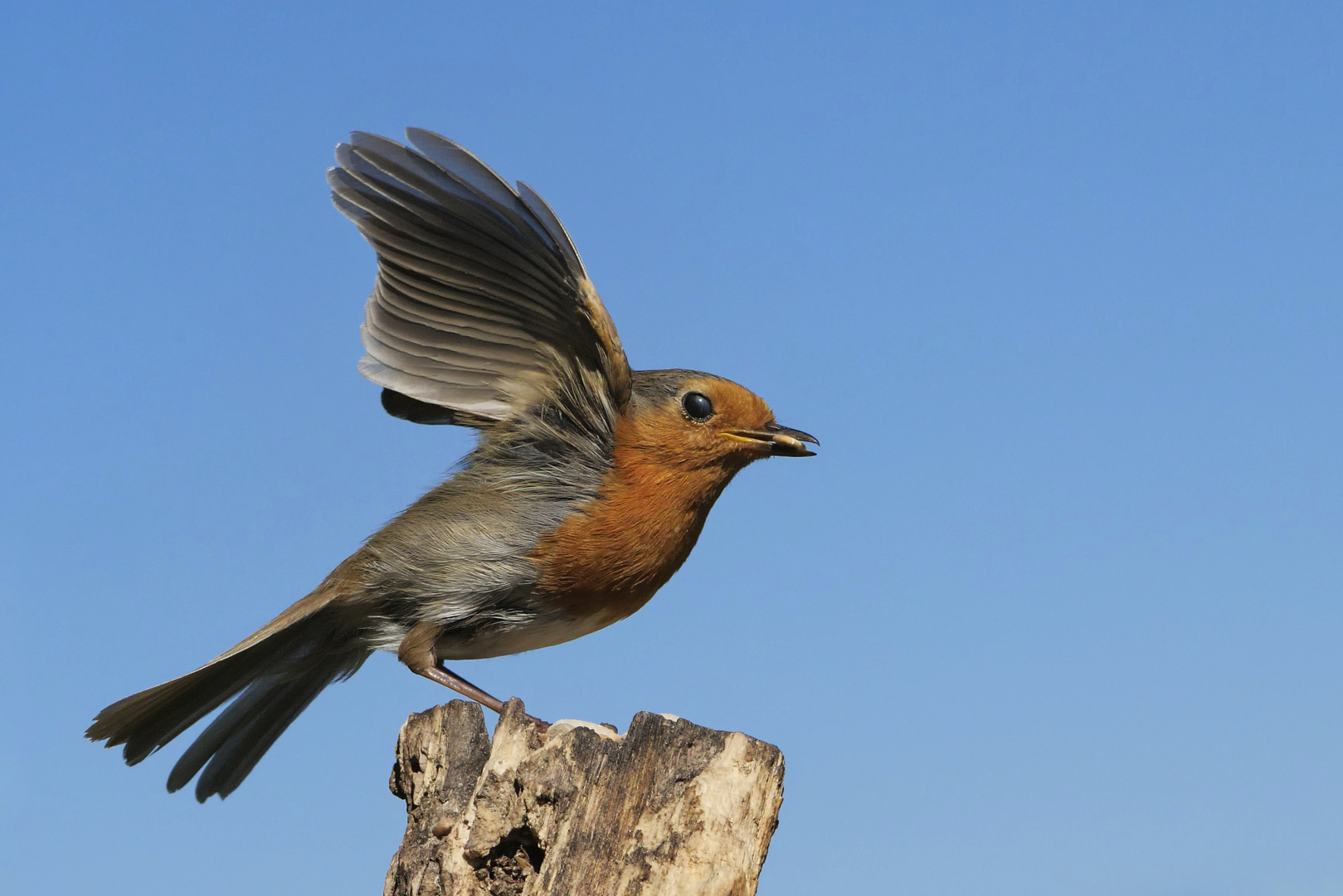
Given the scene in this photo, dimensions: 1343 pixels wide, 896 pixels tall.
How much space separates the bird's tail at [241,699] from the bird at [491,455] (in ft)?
0.04

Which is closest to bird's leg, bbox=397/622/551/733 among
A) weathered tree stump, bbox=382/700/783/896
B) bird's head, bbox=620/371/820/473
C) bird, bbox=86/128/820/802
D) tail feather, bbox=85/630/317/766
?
bird, bbox=86/128/820/802

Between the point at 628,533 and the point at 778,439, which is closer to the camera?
→ the point at 628,533

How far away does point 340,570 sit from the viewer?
5578mm

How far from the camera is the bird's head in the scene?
5559mm

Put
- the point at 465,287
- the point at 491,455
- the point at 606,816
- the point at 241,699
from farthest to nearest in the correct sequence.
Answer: the point at 241,699
the point at 491,455
the point at 465,287
the point at 606,816

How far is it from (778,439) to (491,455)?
1333 mm

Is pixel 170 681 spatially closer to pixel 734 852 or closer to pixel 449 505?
pixel 449 505

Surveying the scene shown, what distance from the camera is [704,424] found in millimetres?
5668

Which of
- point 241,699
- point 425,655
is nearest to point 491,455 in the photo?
point 425,655

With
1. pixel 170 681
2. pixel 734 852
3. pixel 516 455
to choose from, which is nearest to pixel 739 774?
pixel 734 852

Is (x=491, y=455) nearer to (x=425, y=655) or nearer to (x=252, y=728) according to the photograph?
(x=425, y=655)

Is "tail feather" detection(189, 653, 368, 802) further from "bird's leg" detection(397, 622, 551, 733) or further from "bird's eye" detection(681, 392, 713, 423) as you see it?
"bird's eye" detection(681, 392, 713, 423)

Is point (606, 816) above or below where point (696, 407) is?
below

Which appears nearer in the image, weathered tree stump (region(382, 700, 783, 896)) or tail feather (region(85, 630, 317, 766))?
weathered tree stump (region(382, 700, 783, 896))
